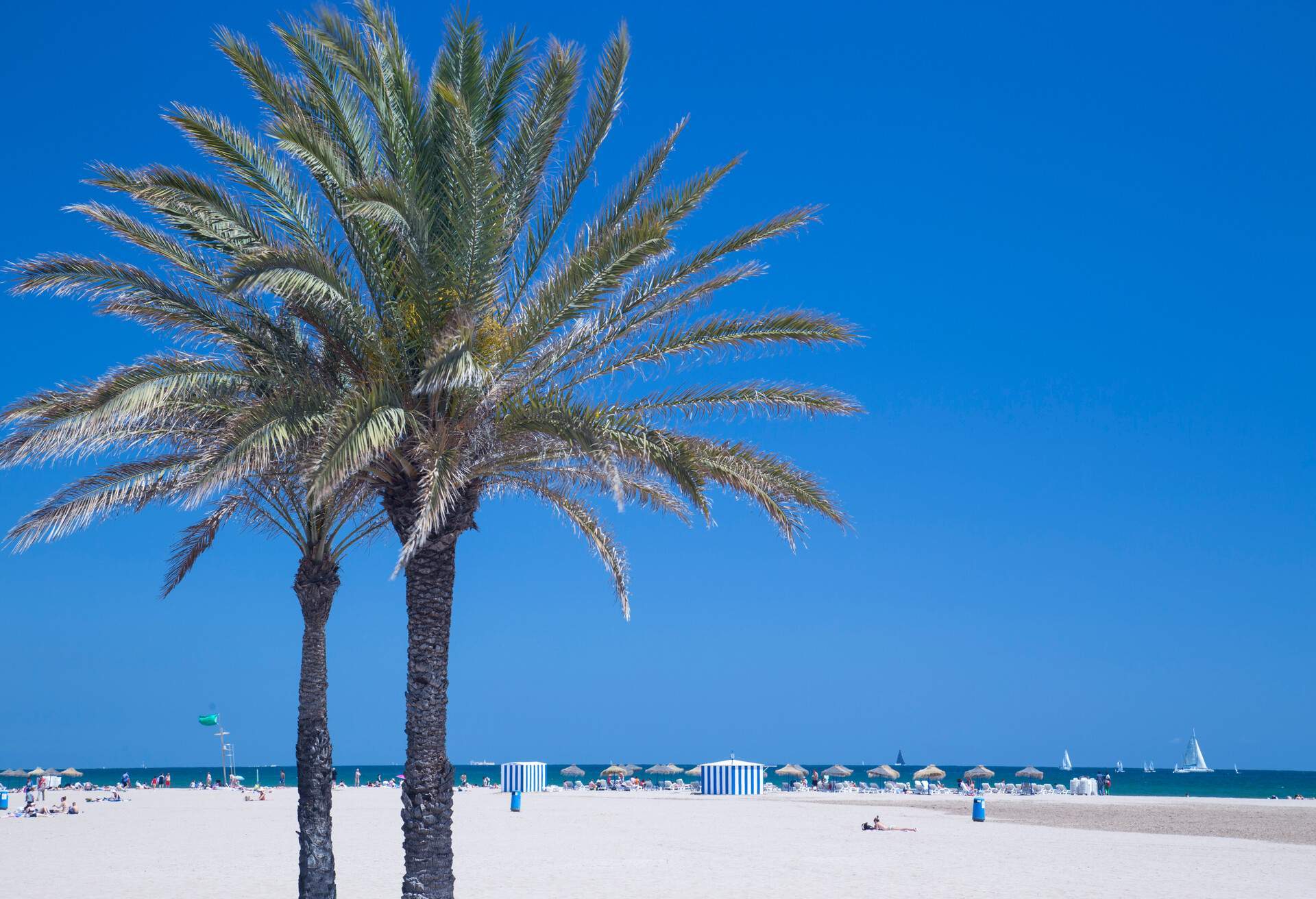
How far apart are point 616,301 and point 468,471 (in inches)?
88.8

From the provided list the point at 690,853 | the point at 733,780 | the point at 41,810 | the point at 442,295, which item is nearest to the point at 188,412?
the point at 442,295

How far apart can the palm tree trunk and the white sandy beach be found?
3.39 metres

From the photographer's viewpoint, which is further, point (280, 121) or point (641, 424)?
point (641, 424)

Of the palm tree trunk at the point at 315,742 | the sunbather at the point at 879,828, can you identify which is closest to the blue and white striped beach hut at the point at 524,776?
the sunbather at the point at 879,828

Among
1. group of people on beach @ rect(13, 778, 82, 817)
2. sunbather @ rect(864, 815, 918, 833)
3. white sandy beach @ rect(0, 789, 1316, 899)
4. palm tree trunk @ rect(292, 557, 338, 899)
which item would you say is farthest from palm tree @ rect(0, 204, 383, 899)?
group of people on beach @ rect(13, 778, 82, 817)

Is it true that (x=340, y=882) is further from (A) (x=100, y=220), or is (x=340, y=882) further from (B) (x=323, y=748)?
→ (A) (x=100, y=220)

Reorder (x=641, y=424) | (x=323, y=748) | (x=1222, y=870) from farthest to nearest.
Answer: (x=1222, y=870), (x=323, y=748), (x=641, y=424)

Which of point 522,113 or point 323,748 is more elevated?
point 522,113

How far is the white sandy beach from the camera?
671 inches

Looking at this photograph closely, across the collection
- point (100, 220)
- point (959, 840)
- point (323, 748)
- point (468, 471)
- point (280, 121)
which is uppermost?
point (280, 121)

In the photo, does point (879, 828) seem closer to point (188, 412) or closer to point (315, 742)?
point (315, 742)

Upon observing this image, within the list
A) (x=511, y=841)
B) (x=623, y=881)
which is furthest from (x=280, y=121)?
(x=511, y=841)

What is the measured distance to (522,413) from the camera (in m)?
10.6

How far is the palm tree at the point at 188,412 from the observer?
10211 mm
